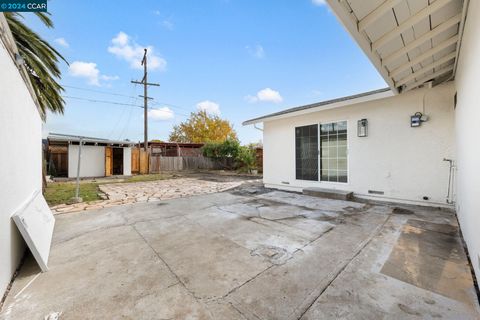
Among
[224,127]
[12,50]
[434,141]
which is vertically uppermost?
[224,127]

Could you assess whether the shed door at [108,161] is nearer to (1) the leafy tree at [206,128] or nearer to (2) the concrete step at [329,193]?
(2) the concrete step at [329,193]

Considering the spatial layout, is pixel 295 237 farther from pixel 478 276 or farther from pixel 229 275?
pixel 478 276

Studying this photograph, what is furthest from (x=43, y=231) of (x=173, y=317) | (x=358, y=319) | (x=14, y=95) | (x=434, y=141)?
(x=434, y=141)

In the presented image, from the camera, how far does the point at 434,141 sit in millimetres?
4352

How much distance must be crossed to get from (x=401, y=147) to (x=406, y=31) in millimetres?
3063

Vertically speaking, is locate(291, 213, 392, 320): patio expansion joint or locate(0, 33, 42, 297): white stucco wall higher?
locate(0, 33, 42, 297): white stucco wall

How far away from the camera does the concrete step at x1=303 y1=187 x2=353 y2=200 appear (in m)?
5.35

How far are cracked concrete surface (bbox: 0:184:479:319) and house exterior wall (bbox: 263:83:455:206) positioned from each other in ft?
3.09

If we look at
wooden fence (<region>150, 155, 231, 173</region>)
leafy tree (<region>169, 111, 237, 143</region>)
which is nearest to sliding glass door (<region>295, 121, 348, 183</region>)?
wooden fence (<region>150, 155, 231, 173</region>)

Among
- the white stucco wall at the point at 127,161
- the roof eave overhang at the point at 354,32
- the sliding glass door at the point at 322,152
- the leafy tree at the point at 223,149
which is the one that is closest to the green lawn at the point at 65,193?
the white stucco wall at the point at 127,161

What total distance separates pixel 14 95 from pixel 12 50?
526 millimetres

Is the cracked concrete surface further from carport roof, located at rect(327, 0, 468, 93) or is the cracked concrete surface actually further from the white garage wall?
the white garage wall

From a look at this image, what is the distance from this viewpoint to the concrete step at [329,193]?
5.35 m

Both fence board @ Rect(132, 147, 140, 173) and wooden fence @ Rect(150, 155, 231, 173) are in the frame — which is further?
wooden fence @ Rect(150, 155, 231, 173)
